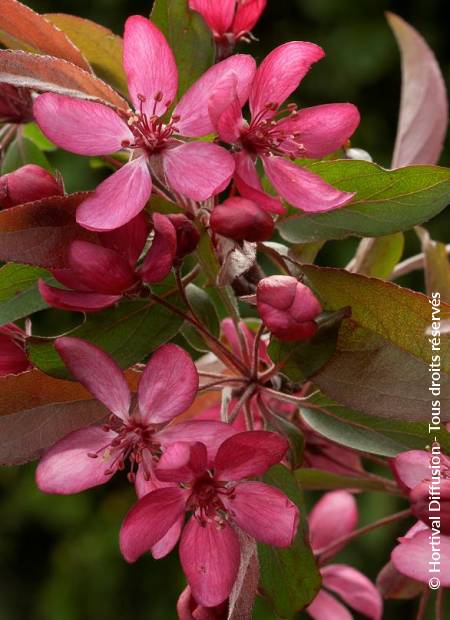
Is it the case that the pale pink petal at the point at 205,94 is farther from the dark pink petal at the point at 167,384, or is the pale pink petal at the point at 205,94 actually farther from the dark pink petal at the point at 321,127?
the dark pink petal at the point at 167,384

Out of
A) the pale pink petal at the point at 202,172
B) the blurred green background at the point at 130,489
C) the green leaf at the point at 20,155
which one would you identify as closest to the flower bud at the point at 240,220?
the pale pink petal at the point at 202,172

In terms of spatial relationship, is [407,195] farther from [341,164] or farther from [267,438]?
[267,438]

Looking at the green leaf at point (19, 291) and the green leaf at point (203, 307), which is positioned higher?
the green leaf at point (19, 291)

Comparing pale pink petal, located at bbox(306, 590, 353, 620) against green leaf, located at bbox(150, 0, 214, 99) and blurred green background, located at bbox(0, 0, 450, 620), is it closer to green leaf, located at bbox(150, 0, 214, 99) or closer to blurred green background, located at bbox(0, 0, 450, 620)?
green leaf, located at bbox(150, 0, 214, 99)

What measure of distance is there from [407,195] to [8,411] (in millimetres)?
342

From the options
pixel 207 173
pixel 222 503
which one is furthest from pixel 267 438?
pixel 207 173

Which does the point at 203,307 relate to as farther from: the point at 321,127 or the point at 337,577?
the point at 337,577

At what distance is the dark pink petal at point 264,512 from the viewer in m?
0.67

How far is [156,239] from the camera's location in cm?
67

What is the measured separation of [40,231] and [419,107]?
1.96 ft

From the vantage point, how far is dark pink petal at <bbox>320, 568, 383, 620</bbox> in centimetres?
103

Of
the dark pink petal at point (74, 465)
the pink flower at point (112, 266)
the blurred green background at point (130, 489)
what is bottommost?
the blurred green background at point (130, 489)

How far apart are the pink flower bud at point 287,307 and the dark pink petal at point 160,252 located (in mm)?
68

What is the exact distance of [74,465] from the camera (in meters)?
0.69
